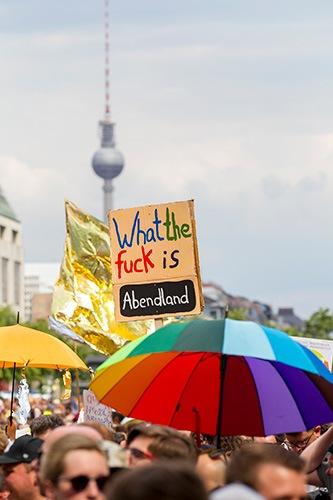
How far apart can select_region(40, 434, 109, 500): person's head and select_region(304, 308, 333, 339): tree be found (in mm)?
132668

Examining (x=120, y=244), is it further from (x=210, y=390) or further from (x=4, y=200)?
(x=4, y=200)

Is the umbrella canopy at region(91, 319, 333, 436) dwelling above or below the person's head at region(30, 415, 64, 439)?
above

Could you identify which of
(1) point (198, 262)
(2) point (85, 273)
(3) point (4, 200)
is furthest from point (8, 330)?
(3) point (4, 200)

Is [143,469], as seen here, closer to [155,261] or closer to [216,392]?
[216,392]

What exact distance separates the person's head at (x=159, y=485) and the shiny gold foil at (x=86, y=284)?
1180 centimetres

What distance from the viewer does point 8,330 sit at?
1408 centimetres

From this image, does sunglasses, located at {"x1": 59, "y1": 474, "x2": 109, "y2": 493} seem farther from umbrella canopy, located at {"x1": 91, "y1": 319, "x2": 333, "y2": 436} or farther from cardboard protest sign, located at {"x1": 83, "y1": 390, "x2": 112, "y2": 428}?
cardboard protest sign, located at {"x1": 83, "y1": 390, "x2": 112, "y2": 428}

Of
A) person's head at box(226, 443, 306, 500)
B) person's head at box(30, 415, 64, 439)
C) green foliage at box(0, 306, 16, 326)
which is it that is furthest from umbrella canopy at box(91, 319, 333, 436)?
green foliage at box(0, 306, 16, 326)

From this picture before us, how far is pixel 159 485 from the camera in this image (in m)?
4.69

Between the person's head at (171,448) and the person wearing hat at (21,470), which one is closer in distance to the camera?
the person's head at (171,448)

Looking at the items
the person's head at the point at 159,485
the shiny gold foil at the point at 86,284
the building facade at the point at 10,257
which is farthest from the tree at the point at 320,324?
the person's head at the point at 159,485

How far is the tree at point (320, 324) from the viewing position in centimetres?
13912

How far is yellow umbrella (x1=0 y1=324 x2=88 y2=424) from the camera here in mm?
13820

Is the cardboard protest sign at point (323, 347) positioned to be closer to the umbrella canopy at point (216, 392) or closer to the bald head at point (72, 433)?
the umbrella canopy at point (216, 392)
